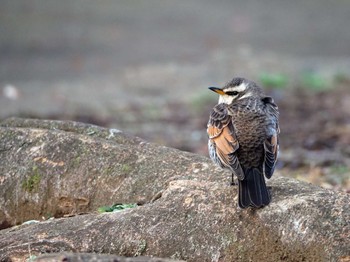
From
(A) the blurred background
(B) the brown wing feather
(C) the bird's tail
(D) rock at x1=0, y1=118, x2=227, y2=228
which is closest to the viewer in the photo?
(C) the bird's tail

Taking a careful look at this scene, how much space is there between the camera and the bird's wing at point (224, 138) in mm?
5920

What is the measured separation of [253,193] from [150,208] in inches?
25.5

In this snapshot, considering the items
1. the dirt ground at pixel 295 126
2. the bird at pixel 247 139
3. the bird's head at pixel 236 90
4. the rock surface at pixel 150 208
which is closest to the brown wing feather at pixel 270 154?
the bird at pixel 247 139

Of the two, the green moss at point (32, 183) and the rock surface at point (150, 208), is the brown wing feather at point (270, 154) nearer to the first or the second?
the rock surface at point (150, 208)

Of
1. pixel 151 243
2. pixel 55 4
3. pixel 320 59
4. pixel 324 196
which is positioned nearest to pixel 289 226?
pixel 324 196

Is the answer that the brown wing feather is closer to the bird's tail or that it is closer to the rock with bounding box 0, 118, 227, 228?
the bird's tail

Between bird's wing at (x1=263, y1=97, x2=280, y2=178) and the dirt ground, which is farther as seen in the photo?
the dirt ground

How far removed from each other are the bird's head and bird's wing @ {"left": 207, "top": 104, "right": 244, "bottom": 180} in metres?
0.32

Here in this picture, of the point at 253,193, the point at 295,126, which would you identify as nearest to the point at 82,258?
the point at 253,193

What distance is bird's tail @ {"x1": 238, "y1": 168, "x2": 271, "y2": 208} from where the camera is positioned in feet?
17.3

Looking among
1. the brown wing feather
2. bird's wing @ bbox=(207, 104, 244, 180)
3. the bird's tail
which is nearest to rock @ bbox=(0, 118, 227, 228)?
bird's wing @ bbox=(207, 104, 244, 180)

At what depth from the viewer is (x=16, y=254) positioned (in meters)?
5.16

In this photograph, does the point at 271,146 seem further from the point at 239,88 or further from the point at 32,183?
the point at 32,183

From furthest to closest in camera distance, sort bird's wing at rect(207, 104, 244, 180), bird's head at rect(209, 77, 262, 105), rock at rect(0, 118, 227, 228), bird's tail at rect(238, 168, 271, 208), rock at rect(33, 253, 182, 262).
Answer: bird's head at rect(209, 77, 262, 105), rock at rect(0, 118, 227, 228), bird's wing at rect(207, 104, 244, 180), bird's tail at rect(238, 168, 271, 208), rock at rect(33, 253, 182, 262)
